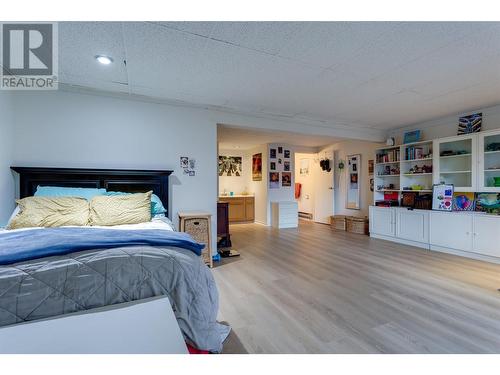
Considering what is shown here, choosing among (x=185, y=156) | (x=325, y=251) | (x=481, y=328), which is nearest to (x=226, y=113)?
(x=185, y=156)

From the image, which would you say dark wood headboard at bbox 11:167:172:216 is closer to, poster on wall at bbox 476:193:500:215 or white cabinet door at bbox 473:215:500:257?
white cabinet door at bbox 473:215:500:257

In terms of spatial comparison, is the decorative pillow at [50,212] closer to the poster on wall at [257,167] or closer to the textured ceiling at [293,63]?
the textured ceiling at [293,63]

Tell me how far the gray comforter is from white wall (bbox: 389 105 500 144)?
15.7 ft

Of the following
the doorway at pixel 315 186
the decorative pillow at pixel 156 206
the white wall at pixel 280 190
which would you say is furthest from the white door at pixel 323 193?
the decorative pillow at pixel 156 206

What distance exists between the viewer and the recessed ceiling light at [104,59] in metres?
2.28

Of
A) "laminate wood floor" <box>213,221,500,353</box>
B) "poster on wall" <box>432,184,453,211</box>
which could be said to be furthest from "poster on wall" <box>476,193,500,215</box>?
"laminate wood floor" <box>213,221,500,353</box>

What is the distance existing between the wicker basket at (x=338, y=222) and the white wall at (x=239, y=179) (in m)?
2.71

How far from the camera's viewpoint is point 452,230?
3.86 meters

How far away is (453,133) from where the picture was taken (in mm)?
4250

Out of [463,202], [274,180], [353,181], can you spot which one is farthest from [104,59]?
[353,181]

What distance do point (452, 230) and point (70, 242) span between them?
192 inches
